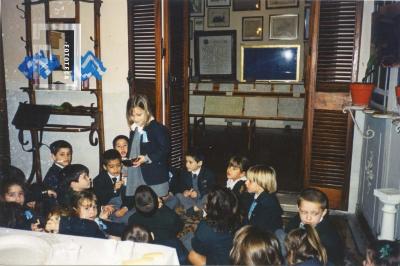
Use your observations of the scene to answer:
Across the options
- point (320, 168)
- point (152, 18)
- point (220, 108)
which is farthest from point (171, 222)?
point (220, 108)

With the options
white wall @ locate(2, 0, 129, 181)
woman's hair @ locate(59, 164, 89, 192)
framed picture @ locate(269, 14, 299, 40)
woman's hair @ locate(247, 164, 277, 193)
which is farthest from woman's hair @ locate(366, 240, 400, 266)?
framed picture @ locate(269, 14, 299, 40)

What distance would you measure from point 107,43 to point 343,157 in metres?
2.30

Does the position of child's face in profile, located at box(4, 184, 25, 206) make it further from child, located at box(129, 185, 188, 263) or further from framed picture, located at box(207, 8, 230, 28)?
framed picture, located at box(207, 8, 230, 28)

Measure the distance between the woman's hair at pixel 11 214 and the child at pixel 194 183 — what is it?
3.95 feet

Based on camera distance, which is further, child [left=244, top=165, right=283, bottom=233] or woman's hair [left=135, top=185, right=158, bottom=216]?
child [left=244, top=165, right=283, bottom=233]

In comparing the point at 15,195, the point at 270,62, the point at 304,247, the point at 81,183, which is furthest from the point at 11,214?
the point at 270,62

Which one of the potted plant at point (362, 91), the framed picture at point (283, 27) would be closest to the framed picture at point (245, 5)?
the framed picture at point (283, 27)

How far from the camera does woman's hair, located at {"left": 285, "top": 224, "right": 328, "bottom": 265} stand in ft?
5.03

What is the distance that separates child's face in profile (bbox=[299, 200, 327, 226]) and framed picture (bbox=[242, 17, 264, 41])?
494 centimetres

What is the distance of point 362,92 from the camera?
265 centimetres

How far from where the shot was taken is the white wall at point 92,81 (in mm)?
3539

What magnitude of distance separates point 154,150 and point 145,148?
0.06 m

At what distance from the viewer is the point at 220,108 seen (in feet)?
19.2

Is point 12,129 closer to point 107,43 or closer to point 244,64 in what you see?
point 107,43
